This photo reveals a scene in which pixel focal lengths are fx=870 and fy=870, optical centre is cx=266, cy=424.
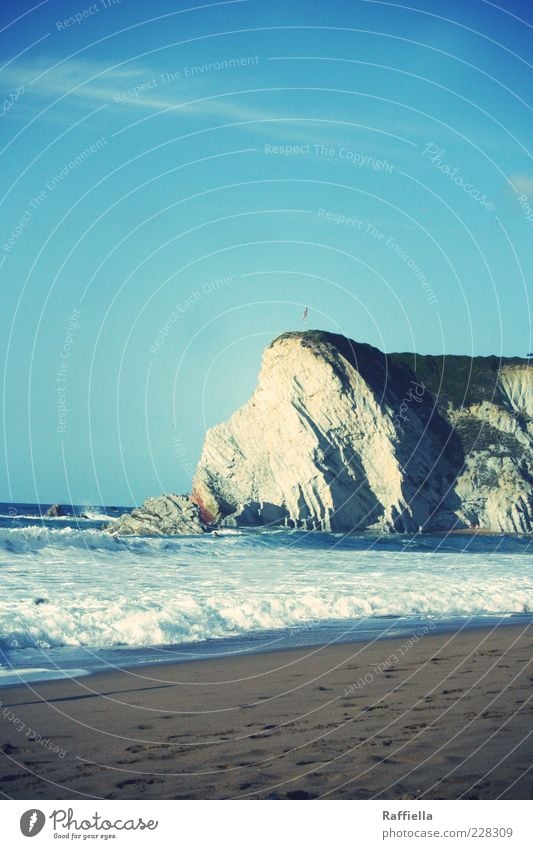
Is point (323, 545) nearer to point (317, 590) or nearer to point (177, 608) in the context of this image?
point (317, 590)

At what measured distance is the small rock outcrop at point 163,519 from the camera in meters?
41.7

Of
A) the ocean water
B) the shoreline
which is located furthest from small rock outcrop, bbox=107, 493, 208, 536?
the shoreline

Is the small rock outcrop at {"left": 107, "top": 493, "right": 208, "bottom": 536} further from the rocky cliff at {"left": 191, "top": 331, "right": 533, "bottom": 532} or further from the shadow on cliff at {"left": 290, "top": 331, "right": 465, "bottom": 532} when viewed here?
the shadow on cliff at {"left": 290, "top": 331, "right": 465, "bottom": 532}

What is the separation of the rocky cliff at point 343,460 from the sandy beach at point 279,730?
34237 millimetres

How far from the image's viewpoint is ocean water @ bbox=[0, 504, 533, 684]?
11.9 metres

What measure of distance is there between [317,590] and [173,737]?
A: 34.8 feet

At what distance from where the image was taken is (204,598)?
15570 mm

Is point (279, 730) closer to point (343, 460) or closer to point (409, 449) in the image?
point (343, 460)

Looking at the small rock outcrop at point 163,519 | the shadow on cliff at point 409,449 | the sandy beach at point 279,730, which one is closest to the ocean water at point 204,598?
the sandy beach at point 279,730

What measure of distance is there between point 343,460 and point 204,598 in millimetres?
32077
